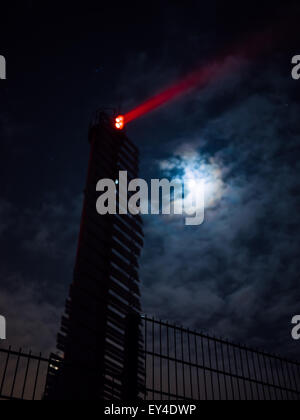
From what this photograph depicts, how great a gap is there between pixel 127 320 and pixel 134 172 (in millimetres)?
7921

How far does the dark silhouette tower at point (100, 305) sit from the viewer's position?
22.1 feet

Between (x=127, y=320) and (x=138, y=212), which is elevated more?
(x=138, y=212)

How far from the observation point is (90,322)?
364 inches

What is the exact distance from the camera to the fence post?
612 centimetres

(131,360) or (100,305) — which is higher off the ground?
(100,305)

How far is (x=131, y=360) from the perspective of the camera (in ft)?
21.2

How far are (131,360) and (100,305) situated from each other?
3.23 meters

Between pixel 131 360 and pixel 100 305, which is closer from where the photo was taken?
pixel 131 360

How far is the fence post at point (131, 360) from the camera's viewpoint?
6.12 meters

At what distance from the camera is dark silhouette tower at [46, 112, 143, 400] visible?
6746 millimetres
